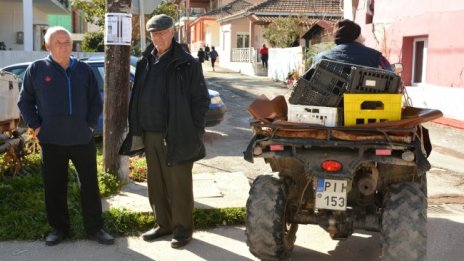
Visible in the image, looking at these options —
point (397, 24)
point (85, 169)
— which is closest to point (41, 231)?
point (85, 169)

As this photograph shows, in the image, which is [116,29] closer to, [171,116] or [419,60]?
[171,116]

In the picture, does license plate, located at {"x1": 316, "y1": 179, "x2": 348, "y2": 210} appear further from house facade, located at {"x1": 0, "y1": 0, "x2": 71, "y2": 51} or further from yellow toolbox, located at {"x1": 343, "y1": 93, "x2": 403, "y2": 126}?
house facade, located at {"x1": 0, "y1": 0, "x2": 71, "y2": 51}

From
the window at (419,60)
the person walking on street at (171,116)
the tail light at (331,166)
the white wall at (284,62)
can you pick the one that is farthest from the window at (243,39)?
the tail light at (331,166)

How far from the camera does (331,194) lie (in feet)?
12.6

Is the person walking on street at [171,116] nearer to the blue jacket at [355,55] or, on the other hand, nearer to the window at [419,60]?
the blue jacket at [355,55]

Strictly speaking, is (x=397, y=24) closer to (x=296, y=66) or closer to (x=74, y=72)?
(x=296, y=66)


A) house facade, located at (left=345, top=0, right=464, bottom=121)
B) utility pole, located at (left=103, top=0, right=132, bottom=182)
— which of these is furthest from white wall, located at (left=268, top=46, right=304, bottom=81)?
utility pole, located at (left=103, top=0, right=132, bottom=182)

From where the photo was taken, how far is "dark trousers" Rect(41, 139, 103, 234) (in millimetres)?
4684

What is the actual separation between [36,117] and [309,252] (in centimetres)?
258

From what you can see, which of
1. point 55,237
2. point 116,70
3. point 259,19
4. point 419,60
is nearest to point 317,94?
point 55,237

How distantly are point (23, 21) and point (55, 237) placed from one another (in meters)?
19.8

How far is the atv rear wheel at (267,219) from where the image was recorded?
13.2 feet

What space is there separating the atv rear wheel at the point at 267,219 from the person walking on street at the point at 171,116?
2.69ft

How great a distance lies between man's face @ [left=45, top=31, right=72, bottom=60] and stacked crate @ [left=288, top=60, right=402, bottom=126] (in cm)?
193
